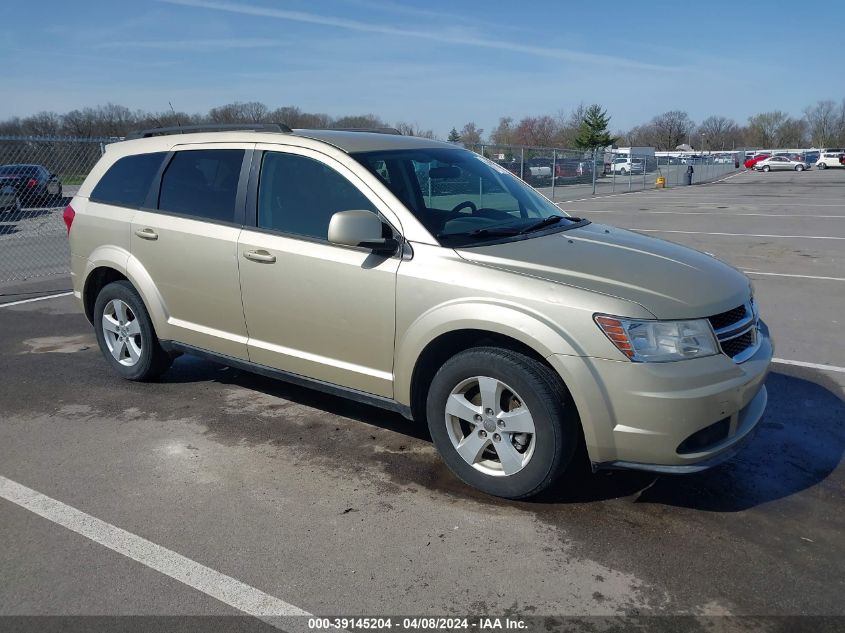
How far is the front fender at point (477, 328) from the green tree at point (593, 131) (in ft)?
257

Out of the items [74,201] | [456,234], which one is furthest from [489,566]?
[74,201]

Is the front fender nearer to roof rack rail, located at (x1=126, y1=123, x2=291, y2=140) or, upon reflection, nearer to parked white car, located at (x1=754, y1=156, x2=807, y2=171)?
roof rack rail, located at (x1=126, y1=123, x2=291, y2=140)

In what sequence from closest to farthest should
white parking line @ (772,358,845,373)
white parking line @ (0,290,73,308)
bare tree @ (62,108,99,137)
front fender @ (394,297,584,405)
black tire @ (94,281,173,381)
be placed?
front fender @ (394,297,584,405)
black tire @ (94,281,173,381)
white parking line @ (772,358,845,373)
white parking line @ (0,290,73,308)
bare tree @ (62,108,99,137)

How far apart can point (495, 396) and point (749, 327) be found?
139 cm

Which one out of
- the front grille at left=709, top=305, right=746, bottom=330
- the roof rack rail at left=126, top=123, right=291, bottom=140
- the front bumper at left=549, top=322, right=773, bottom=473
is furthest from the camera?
the roof rack rail at left=126, top=123, right=291, bottom=140

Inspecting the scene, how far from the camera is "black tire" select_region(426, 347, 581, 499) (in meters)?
3.44

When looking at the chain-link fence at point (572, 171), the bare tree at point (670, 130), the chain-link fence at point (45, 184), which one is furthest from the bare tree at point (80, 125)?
the bare tree at point (670, 130)

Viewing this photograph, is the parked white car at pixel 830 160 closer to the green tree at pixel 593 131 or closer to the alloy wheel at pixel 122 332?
the green tree at pixel 593 131

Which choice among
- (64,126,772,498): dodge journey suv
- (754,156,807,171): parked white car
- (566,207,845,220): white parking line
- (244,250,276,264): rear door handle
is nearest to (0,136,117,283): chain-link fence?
(64,126,772,498): dodge journey suv

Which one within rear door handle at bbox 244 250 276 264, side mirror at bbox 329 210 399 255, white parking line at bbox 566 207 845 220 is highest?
side mirror at bbox 329 210 399 255

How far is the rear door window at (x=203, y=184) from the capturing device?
479 cm

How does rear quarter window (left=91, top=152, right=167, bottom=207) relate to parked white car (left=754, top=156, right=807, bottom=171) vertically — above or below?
above

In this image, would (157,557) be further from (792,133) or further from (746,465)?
(792,133)

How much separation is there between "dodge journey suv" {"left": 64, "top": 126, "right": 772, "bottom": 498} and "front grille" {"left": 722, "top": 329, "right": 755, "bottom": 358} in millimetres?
14
